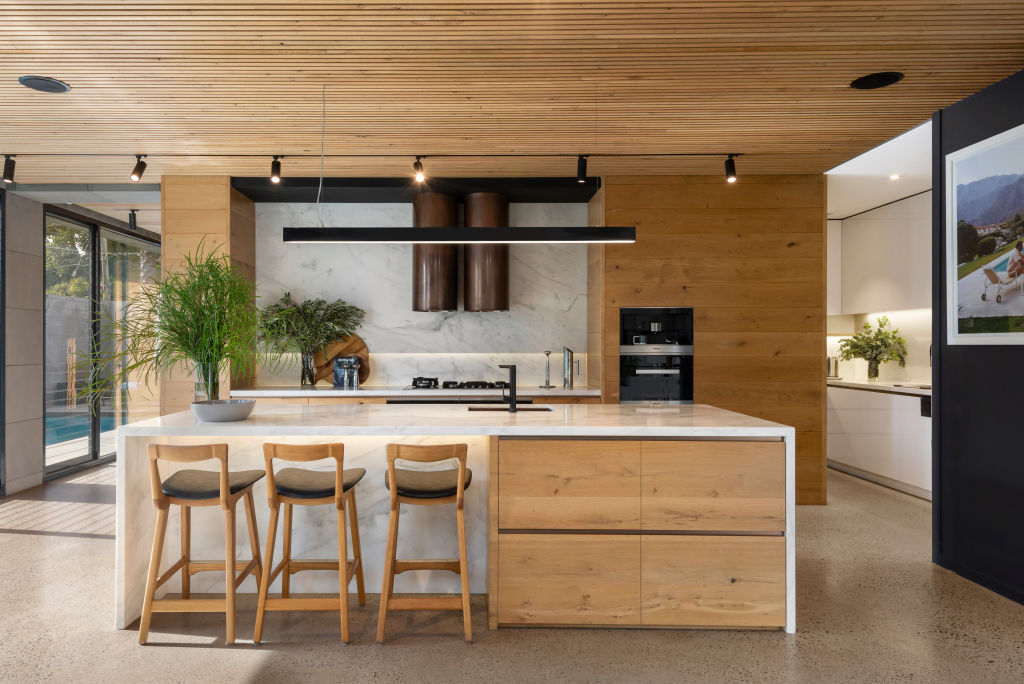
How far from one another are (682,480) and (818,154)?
3.00 m

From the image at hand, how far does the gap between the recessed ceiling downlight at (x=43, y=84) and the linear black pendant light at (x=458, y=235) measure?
136cm

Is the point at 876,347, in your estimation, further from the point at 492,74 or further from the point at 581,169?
the point at 492,74

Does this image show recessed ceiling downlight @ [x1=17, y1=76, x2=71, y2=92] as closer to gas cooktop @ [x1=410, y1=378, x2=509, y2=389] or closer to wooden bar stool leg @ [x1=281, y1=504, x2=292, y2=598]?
wooden bar stool leg @ [x1=281, y1=504, x2=292, y2=598]

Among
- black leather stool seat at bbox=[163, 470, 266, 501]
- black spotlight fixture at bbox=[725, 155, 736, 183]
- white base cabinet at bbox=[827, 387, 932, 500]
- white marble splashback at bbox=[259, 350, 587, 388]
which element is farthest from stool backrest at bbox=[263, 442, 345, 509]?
white base cabinet at bbox=[827, 387, 932, 500]

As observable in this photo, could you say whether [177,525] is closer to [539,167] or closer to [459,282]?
[459,282]

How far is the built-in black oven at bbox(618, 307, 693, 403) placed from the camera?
5070 millimetres

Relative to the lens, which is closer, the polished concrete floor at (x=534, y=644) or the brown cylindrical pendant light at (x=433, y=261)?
A: the polished concrete floor at (x=534, y=644)

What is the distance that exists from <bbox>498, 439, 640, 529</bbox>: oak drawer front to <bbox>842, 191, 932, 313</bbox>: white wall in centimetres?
409

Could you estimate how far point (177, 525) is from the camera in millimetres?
3205

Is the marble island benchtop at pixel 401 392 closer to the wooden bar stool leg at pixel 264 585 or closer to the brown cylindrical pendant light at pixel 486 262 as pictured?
the brown cylindrical pendant light at pixel 486 262

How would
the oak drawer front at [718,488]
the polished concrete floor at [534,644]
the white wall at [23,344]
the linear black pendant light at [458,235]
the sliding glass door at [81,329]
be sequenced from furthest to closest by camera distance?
the sliding glass door at [81,329] → the white wall at [23,344] → the linear black pendant light at [458,235] → the oak drawer front at [718,488] → the polished concrete floor at [534,644]

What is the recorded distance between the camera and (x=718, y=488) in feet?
9.34

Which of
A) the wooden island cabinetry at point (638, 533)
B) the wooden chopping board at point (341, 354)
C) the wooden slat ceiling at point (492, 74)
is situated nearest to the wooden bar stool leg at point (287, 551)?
the wooden island cabinetry at point (638, 533)

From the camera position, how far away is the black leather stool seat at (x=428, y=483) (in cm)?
274
